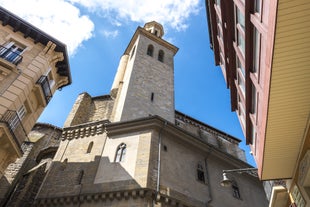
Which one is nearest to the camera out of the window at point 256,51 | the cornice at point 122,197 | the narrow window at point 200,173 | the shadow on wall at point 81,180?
the window at point 256,51

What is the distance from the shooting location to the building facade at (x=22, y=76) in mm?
11094

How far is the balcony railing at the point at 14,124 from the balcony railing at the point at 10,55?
2.78m

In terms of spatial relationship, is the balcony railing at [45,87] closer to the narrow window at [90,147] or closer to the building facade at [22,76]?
the building facade at [22,76]

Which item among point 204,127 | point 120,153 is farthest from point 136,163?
point 204,127

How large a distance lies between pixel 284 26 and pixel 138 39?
74.4ft

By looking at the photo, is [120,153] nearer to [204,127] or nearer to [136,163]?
[136,163]

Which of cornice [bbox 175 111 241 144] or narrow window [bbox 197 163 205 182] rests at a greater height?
cornice [bbox 175 111 241 144]

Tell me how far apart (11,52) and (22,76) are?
1.57 m

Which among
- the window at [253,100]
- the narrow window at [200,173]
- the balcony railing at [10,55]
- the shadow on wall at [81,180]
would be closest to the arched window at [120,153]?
the shadow on wall at [81,180]

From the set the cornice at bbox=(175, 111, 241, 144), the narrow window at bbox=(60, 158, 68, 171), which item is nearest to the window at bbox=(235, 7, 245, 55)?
the narrow window at bbox=(60, 158, 68, 171)

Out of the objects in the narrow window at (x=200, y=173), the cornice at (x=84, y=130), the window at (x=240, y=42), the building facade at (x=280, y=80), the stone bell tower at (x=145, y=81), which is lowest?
the building facade at (x=280, y=80)

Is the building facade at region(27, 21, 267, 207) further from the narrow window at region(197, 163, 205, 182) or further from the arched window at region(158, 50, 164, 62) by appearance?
the arched window at region(158, 50, 164, 62)

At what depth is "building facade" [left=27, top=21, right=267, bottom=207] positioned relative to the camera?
11.6 m

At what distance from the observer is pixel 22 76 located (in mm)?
12109
